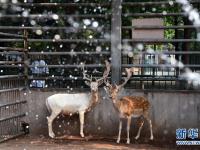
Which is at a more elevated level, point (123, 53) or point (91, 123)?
point (123, 53)

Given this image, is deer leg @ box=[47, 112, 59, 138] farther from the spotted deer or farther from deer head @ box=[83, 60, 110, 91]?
the spotted deer

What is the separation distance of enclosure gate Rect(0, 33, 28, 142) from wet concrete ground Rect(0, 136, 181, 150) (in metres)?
0.42

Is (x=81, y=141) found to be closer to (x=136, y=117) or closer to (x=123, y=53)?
(x=136, y=117)

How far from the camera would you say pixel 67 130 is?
1063 cm

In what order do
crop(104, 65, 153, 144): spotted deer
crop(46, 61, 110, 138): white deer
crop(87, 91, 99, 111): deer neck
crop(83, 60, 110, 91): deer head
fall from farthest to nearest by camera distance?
crop(46, 61, 110, 138): white deer, crop(87, 91, 99, 111): deer neck, crop(83, 60, 110, 91): deer head, crop(104, 65, 153, 144): spotted deer

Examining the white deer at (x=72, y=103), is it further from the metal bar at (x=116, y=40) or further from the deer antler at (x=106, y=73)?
the metal bar at (x=116, y=40)

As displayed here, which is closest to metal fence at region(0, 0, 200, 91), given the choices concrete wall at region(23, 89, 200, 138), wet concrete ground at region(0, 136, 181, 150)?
concrete wall at region(23, 89, 200, 138)

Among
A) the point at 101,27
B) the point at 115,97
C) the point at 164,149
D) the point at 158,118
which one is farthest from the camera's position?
the point at 101,27

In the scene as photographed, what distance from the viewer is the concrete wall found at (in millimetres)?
10219

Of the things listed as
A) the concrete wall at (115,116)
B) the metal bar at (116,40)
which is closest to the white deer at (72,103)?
the metal bar at (116,40)

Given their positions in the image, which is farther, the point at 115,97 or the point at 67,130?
the point at 67,130

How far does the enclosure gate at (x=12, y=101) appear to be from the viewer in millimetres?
10029

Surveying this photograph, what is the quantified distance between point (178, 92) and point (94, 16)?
261cm

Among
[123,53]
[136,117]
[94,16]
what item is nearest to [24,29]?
[94,16]
